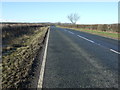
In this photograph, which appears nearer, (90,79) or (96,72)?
(90,79)

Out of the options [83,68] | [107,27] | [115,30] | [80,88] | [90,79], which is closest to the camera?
[80,88]

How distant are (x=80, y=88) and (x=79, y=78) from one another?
69 cm

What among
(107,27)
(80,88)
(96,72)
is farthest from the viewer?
(107,27)

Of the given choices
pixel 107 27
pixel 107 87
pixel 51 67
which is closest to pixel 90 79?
pixel 107 87

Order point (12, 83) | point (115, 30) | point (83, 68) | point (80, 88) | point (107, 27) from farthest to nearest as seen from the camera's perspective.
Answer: point (107, 27)
point (115, 30)
point (83, 68)
point (12, 83)
point (80, 88)

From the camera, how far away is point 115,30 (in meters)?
27.2

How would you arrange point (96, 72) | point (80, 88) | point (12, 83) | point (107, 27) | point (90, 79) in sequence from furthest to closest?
point (107, 27)
point (96, 72)
point (90, 79)
point (12, 83)
point (80, 88)

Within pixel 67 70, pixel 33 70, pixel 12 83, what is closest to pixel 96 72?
pixel 67 70

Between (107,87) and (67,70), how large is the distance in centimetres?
168

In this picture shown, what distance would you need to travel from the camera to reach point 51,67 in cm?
545

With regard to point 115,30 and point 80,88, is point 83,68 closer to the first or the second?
point 80,88

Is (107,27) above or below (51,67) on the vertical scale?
above

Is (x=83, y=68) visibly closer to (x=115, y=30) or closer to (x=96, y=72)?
(x=96, y=72)

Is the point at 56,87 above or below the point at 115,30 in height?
below
